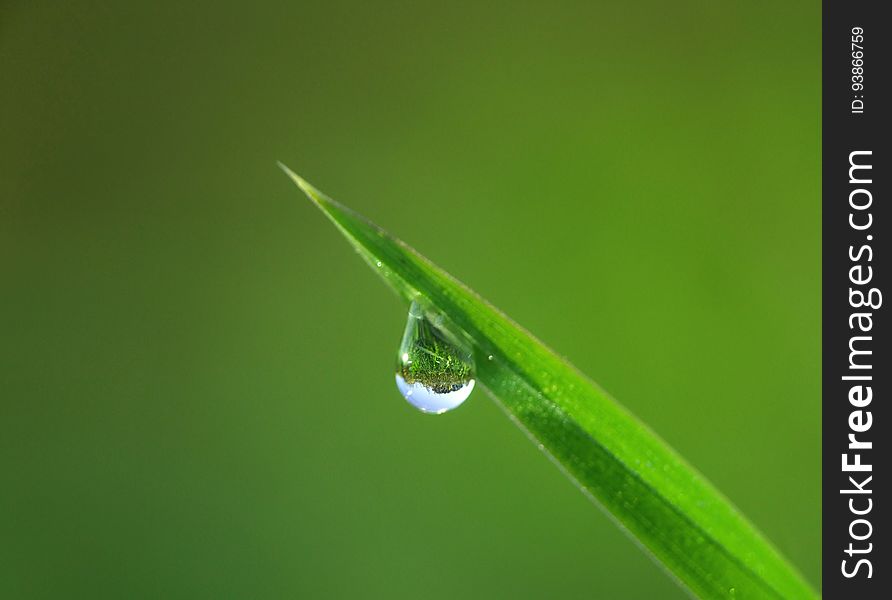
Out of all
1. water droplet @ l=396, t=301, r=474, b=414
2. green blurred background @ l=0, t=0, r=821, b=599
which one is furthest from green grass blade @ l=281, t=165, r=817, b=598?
green blurred background @ l=0, t=0, r=821, b=599

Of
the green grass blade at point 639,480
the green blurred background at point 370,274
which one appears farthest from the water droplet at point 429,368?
the green blurred background at point 370,274

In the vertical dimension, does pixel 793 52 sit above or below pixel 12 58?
above

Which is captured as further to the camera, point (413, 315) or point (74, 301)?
point (74, 301)

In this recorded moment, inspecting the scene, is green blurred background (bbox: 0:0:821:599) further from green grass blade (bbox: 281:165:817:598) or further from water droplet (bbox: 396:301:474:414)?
green grass blade (bbox: 281:165:817:598)

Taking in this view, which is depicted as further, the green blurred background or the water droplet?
the green blurred background
